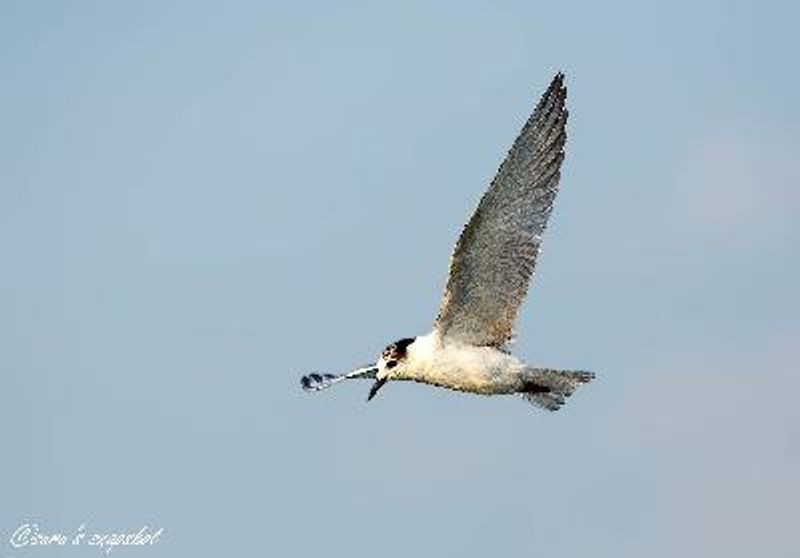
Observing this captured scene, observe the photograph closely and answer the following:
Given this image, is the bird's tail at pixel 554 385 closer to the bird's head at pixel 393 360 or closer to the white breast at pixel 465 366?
the white breast at pixel 465 366

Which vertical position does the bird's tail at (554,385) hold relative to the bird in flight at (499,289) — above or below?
below

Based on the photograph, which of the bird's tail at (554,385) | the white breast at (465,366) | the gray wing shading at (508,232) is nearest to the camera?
the gray wing shading at (508,232)

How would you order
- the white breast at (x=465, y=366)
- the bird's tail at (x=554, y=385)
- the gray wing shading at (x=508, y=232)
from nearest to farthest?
the gray wing shading at (x=508, y=232) → the white breast at (x=465, y=366) → the bird's tail at (x=554, y=385)

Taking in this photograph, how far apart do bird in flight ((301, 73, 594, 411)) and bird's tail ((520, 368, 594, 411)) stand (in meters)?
0.01

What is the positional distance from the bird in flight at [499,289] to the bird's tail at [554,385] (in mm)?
11

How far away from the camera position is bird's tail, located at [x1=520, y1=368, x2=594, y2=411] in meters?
19.0

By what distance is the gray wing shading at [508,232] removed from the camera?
1800 cm

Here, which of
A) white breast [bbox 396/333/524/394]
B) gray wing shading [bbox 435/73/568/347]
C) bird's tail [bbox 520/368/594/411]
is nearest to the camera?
gray wing shading [bbox 435/73/568/347]

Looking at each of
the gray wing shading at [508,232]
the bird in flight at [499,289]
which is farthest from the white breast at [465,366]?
the gray wing shading at [508,232]

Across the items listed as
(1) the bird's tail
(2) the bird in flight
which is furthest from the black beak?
(1) the bird's tail

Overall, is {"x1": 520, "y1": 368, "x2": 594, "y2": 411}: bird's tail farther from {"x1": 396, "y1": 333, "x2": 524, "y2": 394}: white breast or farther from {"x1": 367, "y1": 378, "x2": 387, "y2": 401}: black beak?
{"x1": 367, "y1": 378, "x2": 387, "y2": 401}: black beak

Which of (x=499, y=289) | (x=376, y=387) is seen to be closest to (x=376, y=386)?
(x=376, y=387)

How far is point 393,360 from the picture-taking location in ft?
62.5

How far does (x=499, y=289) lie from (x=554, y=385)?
129cm
